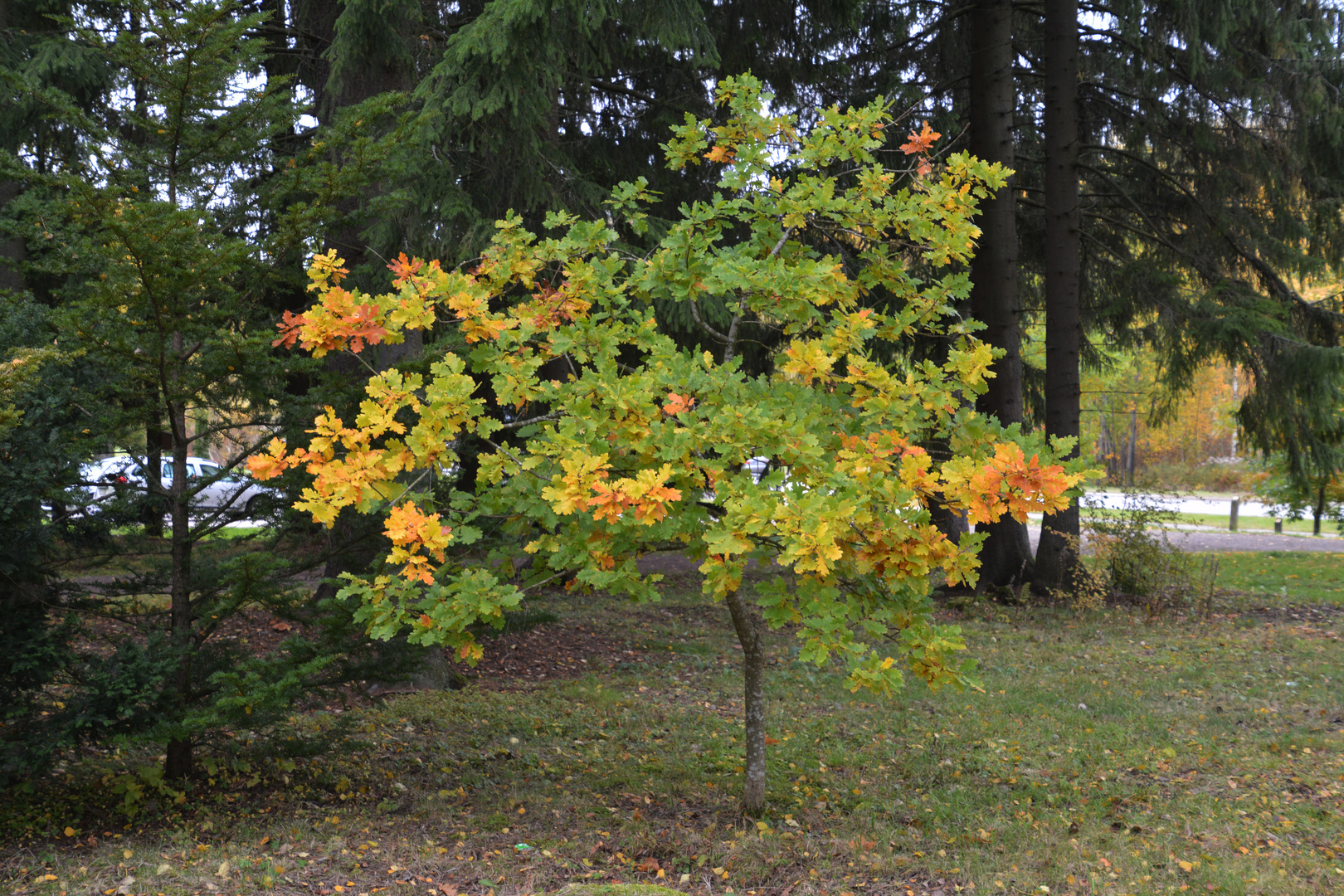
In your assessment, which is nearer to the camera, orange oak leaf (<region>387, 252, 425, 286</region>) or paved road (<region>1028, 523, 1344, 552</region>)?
orange oak leaf (<region>387, 252, 425, 286</region>)

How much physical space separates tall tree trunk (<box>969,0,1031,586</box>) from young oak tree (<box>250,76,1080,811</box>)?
5.88m

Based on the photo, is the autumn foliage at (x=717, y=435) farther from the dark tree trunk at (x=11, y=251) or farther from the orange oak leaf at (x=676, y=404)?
the dark tree trunk at (x=11, y=251)

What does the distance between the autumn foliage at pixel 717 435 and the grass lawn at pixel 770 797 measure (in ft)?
3.23

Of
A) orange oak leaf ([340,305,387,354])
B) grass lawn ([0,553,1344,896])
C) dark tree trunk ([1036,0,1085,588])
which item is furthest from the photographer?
dark tree trunk ([1036,0,1085,588])

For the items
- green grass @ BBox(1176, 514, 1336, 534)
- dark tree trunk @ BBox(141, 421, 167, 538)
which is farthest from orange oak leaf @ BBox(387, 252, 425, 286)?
green grass @ BBox(1176, 514, 1336, 534)

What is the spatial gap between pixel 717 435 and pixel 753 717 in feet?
5.63

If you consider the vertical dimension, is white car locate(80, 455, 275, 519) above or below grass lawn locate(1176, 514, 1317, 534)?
above

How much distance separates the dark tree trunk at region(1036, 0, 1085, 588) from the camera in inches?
400

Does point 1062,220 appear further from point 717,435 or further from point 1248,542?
point 1248,542

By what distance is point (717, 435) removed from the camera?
3283mm

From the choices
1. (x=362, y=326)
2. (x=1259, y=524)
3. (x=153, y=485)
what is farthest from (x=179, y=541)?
(x=1259, y=524)

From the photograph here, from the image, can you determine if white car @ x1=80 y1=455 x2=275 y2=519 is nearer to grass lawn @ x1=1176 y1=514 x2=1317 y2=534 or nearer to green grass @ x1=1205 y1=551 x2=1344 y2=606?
green grass @ x1=1205 y1=551 x2=1344 y2=606

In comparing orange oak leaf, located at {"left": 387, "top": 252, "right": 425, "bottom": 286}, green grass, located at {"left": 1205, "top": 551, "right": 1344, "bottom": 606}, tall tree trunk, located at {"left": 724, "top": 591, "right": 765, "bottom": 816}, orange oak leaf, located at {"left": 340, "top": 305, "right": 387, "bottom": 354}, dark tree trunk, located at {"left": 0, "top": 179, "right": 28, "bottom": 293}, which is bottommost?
green grass, located at {"left": 1205, "top": 551, "right": 1344, "bottom": 606}

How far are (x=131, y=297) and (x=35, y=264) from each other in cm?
52
